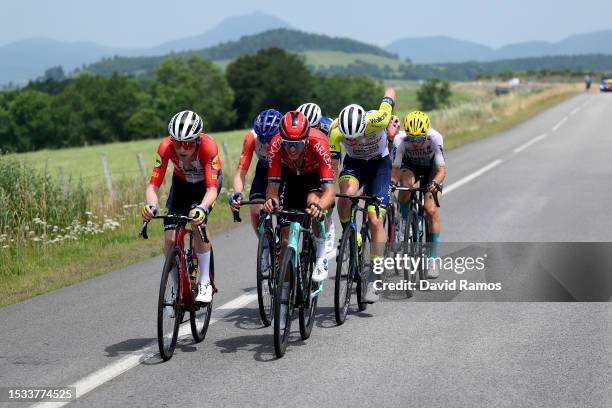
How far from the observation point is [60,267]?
10.7m

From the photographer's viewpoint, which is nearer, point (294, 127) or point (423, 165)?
point (294, 127)

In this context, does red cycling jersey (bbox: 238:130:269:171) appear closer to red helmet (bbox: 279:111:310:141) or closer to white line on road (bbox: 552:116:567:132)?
red helmet (bbox: 279:111:310:141)

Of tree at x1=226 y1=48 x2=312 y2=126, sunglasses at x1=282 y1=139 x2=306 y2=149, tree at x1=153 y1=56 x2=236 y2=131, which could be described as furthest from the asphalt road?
tree at x1=226 y1=48 x2=312 y2=126

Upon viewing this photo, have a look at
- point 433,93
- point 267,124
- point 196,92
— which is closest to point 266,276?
point 267,124

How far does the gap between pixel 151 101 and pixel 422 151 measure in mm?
109518

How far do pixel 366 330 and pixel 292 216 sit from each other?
1.25 meters

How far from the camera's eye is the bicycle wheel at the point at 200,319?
6656mm

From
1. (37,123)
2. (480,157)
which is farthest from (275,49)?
(480,157)

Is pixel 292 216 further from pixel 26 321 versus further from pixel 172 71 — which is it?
pixel 172 71

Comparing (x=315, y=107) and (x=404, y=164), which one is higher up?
(x=315, y=107)

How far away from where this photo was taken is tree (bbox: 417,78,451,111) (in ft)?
502

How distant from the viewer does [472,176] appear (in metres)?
19.9

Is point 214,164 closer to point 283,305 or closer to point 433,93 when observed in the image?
point 283,305

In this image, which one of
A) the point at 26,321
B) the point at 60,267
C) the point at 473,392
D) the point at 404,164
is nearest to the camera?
the point at 473,392
